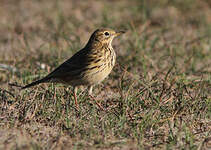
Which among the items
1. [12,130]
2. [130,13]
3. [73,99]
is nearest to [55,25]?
[130,13]

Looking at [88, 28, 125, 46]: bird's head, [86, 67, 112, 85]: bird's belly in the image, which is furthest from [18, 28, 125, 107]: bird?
→ [88, 28, 125, 46]: bird's head

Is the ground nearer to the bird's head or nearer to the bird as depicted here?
the bird

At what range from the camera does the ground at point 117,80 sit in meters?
4.28

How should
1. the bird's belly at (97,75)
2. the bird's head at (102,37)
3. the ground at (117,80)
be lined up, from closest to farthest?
the ground at (117,80), the bird's belly at (97,75), the bird's head at (102,37)

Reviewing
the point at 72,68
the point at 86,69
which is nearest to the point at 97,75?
the point at 86,69

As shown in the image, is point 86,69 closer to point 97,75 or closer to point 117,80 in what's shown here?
point 97,75

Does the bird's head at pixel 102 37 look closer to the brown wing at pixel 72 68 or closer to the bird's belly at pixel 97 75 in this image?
the brown wing at pixel 72 68

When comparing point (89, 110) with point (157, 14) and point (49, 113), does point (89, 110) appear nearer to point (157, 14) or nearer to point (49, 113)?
point (49, 113)

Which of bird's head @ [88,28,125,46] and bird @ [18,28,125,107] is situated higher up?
bird's head @ [88,28,125,46]

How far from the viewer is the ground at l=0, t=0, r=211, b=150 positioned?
428 centimetres

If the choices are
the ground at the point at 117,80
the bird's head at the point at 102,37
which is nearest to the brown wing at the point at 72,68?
the ground at the point at 117,80

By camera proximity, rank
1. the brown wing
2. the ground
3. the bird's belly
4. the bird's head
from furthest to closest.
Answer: the bird's head < the brown wing < the bird's belly < the ground

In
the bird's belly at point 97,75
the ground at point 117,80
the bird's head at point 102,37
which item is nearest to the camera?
the ground at point 117,80

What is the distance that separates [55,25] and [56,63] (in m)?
1.92
